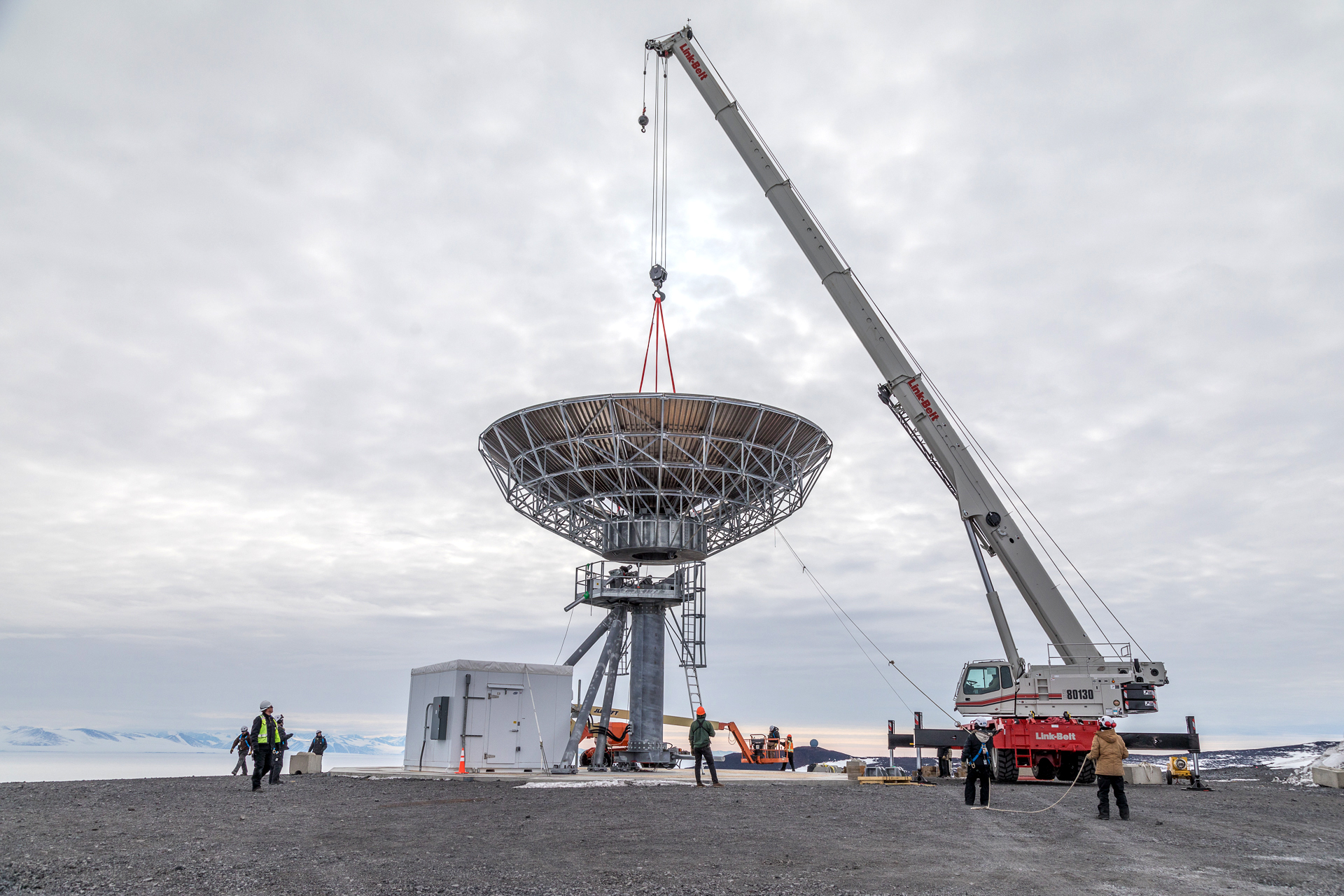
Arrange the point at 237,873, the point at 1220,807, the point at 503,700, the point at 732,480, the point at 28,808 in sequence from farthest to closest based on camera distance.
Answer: the point at 732,480
the point at 503,700
the point at 1220,807
the point at 28,808
the point at 237,873

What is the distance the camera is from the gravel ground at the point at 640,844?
8.21m

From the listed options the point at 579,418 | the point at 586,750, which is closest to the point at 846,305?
the point at 579,418

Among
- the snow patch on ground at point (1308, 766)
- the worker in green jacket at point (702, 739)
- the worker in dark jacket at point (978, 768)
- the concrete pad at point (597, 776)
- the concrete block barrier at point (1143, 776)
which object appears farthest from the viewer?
the snow patch on ground at point (1308, 766)

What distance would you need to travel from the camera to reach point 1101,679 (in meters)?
25.6

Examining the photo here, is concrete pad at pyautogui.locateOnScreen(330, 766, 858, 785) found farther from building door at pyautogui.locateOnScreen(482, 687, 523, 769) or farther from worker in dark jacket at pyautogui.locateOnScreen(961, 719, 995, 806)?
worker in dark jacket at pyautogui.locateOnScreen(961, 719, 995, 806)

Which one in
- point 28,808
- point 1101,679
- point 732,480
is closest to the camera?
point 28,808

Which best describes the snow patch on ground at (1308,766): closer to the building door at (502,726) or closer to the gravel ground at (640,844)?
the gravel ground at (640,844)

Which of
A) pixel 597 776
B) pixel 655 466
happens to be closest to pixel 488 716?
pixel 597 776

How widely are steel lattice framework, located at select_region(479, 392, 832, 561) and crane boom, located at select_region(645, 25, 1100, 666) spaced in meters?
4.22

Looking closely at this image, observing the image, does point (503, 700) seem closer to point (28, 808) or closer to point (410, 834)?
point (28, 808)

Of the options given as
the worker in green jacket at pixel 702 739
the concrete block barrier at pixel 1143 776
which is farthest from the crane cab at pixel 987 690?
the worker in green jacket at pixel 702 739

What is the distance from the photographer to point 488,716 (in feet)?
95.4

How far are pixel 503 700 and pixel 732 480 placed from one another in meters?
10.9

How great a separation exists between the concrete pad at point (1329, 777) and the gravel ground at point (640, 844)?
25.0 feet
